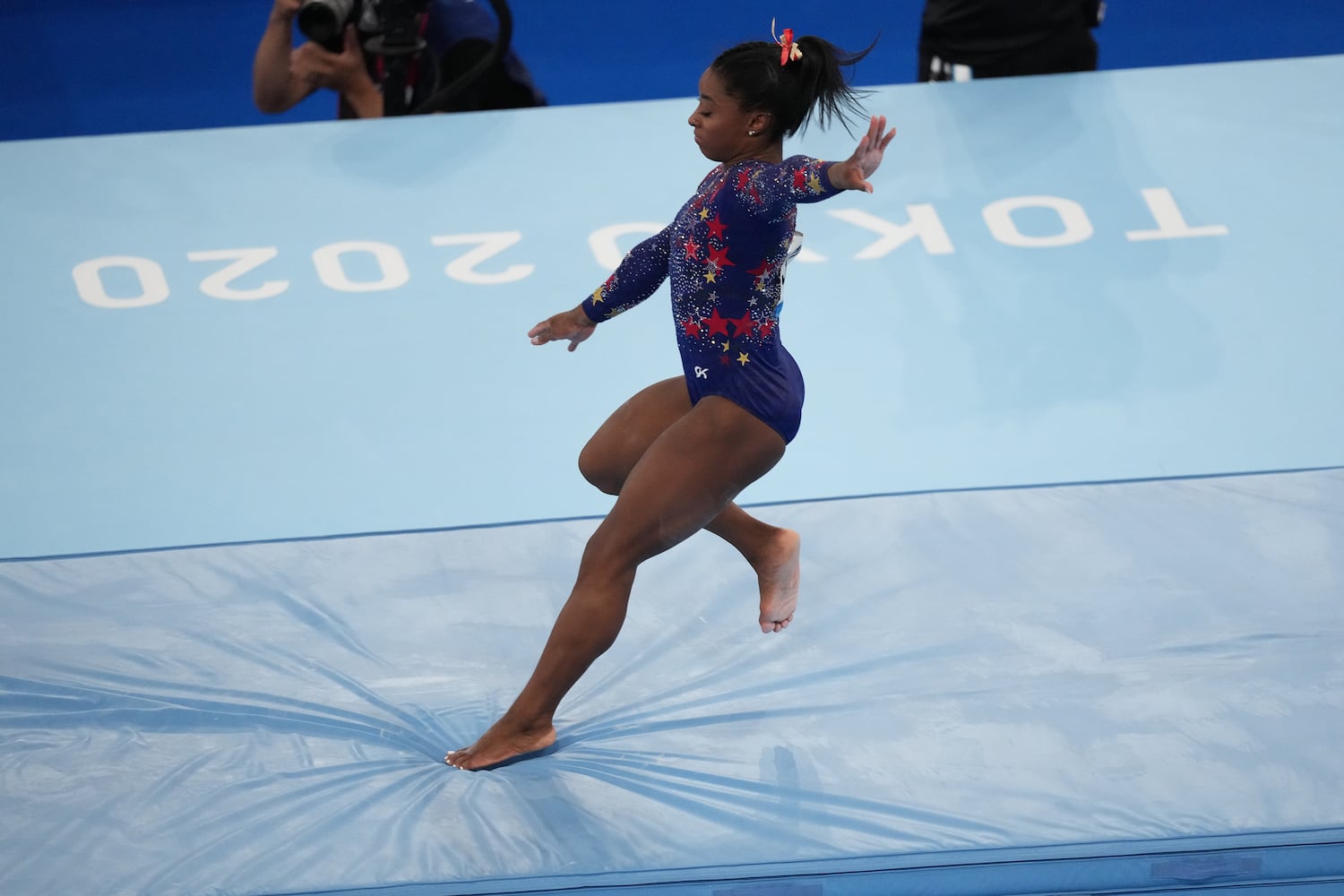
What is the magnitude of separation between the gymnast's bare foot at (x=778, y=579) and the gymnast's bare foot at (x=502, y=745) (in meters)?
0.51

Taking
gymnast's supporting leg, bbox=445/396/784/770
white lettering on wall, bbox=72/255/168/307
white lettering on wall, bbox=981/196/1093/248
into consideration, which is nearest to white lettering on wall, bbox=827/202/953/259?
white lettering on wall, bbox=981/196/1093/248

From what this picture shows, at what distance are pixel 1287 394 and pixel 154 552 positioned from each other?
2.98 m

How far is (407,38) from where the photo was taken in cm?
461

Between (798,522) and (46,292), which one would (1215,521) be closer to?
(798,522)

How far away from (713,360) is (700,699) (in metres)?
0.71

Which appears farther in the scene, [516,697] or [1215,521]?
[1215,521]

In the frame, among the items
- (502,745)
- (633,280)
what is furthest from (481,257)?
(502,745)

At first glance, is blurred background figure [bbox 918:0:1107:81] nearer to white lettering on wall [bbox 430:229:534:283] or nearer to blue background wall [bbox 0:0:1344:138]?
white lettering on wall [bbox 430:229:534:283]

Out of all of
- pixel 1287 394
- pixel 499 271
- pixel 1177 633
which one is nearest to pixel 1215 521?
pixel 1177 633

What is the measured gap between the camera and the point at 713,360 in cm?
244

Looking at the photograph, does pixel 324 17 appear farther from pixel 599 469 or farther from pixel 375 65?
pixel 599 469

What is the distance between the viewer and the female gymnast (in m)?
2.30

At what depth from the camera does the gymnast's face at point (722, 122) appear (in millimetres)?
2303

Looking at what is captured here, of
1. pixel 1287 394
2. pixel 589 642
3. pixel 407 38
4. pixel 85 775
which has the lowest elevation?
pixel 1287 394
